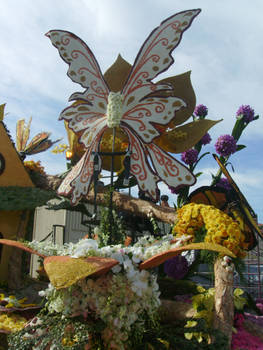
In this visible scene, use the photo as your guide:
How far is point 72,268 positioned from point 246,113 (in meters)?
6.24

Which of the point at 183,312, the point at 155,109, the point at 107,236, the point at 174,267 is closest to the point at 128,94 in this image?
the point at 155,109

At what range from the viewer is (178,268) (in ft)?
17.7

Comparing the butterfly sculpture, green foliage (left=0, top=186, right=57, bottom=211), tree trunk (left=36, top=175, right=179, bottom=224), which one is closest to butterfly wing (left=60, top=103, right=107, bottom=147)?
the butterfly sculpture

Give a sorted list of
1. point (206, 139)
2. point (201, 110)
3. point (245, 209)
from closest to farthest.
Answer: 1. point (245, 209)
2. point (206, 139)
3. point (201, 110)

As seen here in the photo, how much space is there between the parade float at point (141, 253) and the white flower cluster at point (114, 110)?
0.01m

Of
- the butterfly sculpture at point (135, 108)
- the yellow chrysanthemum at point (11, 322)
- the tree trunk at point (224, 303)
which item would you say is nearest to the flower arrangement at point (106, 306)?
the tree trunk at point (224, 303)

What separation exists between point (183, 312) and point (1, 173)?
593 cm

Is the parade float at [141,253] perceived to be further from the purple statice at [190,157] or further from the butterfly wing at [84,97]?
the purple statice at [190,157]

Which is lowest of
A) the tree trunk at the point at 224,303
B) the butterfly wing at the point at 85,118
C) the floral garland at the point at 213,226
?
the tree trunk at the point at 224,303

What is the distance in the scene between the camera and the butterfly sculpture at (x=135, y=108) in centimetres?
498

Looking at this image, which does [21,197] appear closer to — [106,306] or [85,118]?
[85,118]

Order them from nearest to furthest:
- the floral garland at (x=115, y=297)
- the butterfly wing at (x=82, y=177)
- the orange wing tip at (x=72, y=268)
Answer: the orange wing tip at (x=72, y=268) < the floral garland at (x=115, y=297) < the butterfly wing at (x=82, y=177)

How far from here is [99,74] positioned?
5.45 m

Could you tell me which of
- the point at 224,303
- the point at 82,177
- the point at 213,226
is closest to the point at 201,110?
the point at 82,177
